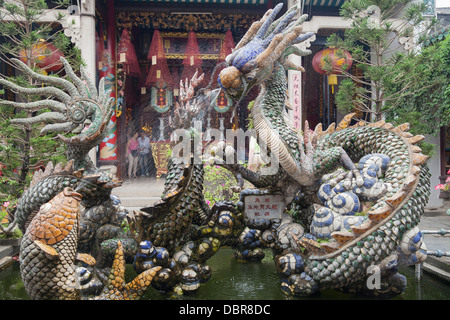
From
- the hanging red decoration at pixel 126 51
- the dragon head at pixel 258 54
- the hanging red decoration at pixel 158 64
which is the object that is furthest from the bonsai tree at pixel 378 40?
the hanging red decoration at pixel 126 51

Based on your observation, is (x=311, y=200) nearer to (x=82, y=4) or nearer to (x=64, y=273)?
(x=64, y=273)

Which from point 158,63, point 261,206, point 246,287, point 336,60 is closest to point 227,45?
point 158,63

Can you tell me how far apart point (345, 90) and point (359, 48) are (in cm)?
77

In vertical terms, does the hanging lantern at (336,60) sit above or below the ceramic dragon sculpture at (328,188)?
above

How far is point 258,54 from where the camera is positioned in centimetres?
309

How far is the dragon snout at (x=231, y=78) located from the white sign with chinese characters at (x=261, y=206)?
3.78ft

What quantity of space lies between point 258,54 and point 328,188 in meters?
1.37

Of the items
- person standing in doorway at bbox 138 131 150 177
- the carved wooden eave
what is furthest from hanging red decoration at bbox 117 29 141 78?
person standing in doorway at bbox 138 131 150 177

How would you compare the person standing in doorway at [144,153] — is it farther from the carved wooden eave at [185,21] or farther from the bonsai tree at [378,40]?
the bonsai tree at [378,40]

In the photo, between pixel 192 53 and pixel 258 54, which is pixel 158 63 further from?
pixel 258 54

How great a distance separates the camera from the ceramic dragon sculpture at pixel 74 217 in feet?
7.89

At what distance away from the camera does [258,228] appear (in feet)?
11.4

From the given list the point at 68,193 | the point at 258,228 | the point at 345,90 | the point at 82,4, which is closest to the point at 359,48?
the point at 345,90

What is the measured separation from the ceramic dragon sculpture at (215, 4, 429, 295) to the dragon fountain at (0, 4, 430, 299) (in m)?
0.01
